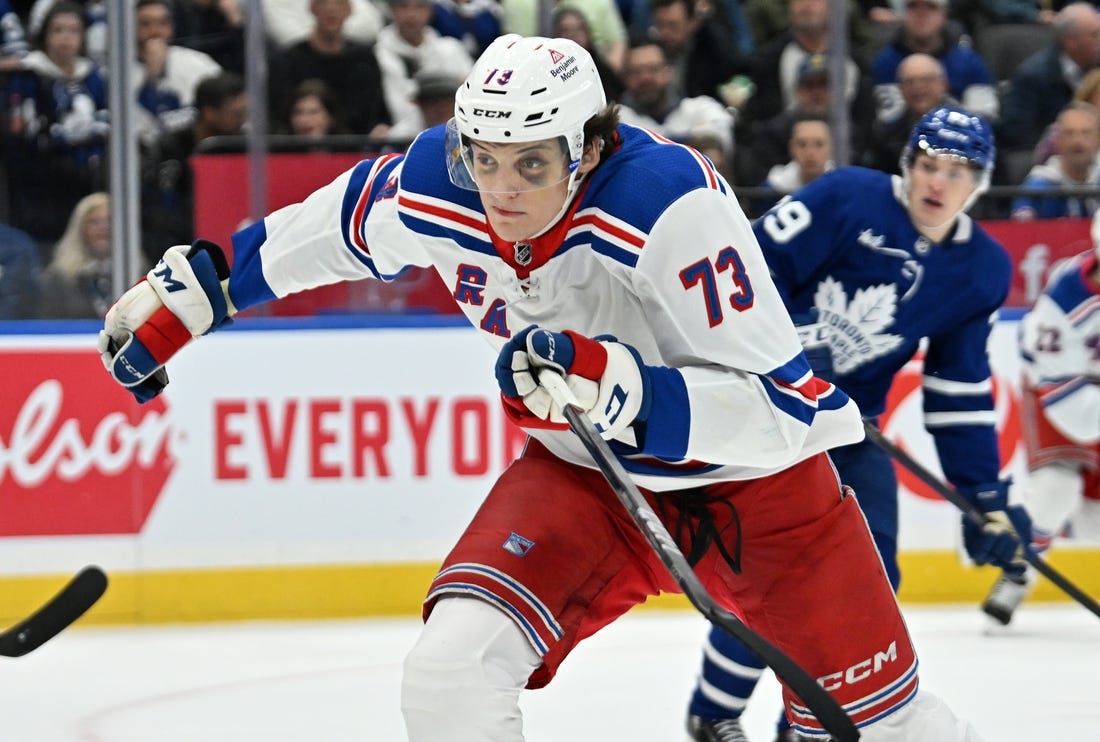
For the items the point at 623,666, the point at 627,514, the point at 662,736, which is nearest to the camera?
the point at 627,514

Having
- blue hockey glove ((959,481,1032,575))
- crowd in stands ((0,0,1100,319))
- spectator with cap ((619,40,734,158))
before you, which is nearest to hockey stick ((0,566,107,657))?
blue hockey glove ((959,481,1032,575))

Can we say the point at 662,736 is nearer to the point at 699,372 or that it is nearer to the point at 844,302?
the point at 844,302

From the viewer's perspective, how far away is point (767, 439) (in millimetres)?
2219

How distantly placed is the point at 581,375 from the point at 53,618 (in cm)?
90

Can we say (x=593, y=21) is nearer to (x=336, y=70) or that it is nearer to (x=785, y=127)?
(x=785, y=127)

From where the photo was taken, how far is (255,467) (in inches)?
190

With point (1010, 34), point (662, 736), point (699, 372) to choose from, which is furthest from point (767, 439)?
point (1010, 34)

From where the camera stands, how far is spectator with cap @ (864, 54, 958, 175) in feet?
17.3

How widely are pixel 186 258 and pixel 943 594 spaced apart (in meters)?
3.21

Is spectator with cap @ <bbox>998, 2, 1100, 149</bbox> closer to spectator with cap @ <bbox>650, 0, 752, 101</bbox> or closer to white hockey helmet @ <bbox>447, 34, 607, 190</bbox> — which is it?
spectator with cap @ <bbox>650, 0, 752, 101</bbox>

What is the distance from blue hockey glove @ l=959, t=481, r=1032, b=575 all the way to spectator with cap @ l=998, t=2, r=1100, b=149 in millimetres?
2305

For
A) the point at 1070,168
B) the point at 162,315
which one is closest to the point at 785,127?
the point at 1070,168

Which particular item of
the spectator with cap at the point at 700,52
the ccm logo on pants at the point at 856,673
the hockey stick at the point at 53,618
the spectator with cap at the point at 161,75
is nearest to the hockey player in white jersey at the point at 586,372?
the ccm logo on pants at the point at 856,673

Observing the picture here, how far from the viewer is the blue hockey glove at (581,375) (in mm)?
2092
